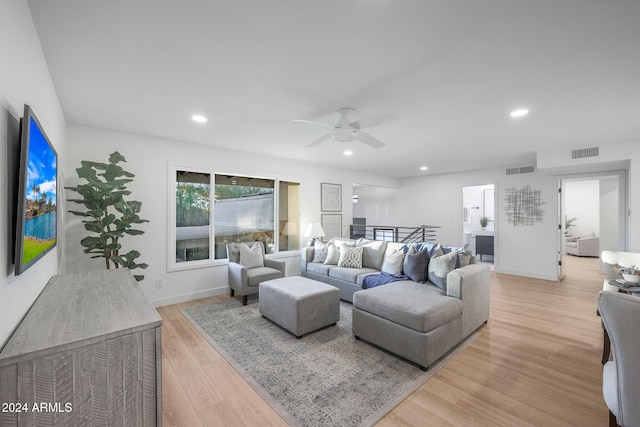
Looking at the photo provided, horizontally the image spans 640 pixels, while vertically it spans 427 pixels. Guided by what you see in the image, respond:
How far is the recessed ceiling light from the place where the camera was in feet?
9.03

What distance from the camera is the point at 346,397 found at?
193 centimetres

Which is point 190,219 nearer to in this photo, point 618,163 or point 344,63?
point 344,63

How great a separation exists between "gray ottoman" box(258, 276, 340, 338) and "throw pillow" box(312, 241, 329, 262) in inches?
55.6

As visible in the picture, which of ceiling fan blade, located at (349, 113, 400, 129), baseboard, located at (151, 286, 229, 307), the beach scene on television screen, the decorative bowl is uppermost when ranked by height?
ceiling fan blade, located at (349, 113, 400, 129)

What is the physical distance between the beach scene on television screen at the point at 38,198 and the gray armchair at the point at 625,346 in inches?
104

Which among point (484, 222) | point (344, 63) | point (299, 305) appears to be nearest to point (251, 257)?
point (299, 305)

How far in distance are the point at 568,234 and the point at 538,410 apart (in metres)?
9.71

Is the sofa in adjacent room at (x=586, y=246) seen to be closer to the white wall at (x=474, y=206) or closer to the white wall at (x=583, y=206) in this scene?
the white wall at (x=583, y=206)

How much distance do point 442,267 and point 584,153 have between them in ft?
10.4

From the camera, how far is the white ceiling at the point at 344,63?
1457mm

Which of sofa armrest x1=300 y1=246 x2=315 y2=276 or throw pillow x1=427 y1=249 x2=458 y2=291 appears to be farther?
sofa armrest x1=300 y1=246 x2=315 y2=276

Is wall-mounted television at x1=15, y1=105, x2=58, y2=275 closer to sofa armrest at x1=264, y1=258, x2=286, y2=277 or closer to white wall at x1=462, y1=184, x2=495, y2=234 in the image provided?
sofa armrest at x1=264, y1=258, x2=286, y2=277

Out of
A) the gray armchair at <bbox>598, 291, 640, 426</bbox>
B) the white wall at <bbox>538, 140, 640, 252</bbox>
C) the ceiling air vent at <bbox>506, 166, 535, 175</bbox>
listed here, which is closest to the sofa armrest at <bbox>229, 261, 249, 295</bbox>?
the gray armchair at <bbox>598, 291, 640, 426</bbox>

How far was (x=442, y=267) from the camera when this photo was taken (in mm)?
3029
